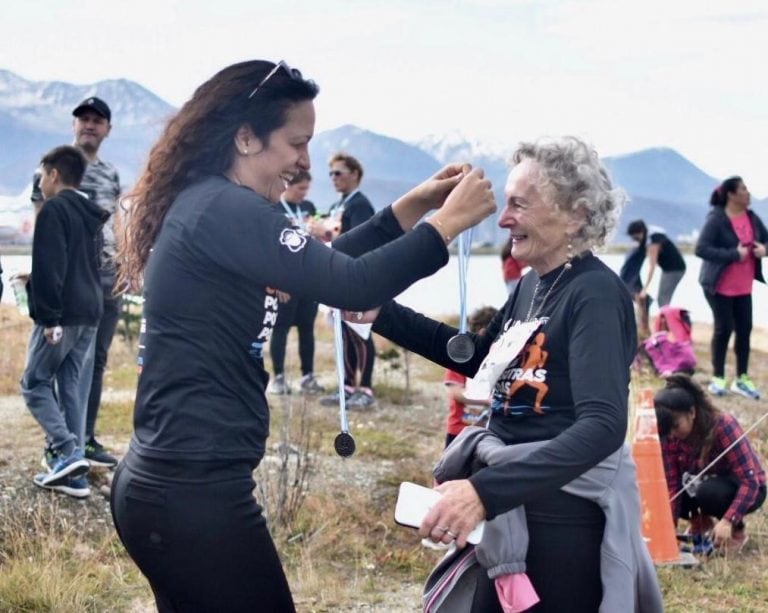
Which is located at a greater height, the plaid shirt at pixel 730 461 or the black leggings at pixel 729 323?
the black leggings at pixel 729 323

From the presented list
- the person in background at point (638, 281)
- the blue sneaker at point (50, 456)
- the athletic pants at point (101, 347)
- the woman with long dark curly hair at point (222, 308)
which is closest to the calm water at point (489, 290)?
the person in background at point (638, 281)

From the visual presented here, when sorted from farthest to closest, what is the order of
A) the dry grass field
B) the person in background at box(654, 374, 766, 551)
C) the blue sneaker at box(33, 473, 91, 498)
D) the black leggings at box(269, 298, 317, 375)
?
1. the black leggings at box(269, 298, 317, 375)
2. the blue sneaker at box(33, 473, 91, 498)
3. the person in background at box(654, 374, 766, 551)
4. the dry grass field

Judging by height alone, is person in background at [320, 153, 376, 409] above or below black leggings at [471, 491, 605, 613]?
above

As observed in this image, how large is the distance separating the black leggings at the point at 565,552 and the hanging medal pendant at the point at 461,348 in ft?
1.58

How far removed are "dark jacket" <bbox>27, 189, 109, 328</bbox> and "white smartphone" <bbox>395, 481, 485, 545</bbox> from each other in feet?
11.8

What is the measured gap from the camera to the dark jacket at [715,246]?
9.30m

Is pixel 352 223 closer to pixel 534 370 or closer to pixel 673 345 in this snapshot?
pixel 673 345

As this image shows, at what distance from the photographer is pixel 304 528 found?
18.5 feet

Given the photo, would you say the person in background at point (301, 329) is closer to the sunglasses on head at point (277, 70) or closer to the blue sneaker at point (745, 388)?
the blue sneaker at point (745, 388)

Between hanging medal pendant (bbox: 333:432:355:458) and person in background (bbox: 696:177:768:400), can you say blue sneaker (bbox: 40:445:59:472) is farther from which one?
person in background (bbox: 696:177:768:400)

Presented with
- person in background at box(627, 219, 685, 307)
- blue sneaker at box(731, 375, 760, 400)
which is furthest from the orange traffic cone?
person in background at box(627, 219, 685, 307)

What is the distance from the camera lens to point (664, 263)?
1316 centimetres

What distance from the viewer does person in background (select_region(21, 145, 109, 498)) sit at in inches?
221

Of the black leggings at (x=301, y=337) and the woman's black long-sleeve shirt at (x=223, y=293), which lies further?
the black leggings at (x=301, y=337)
